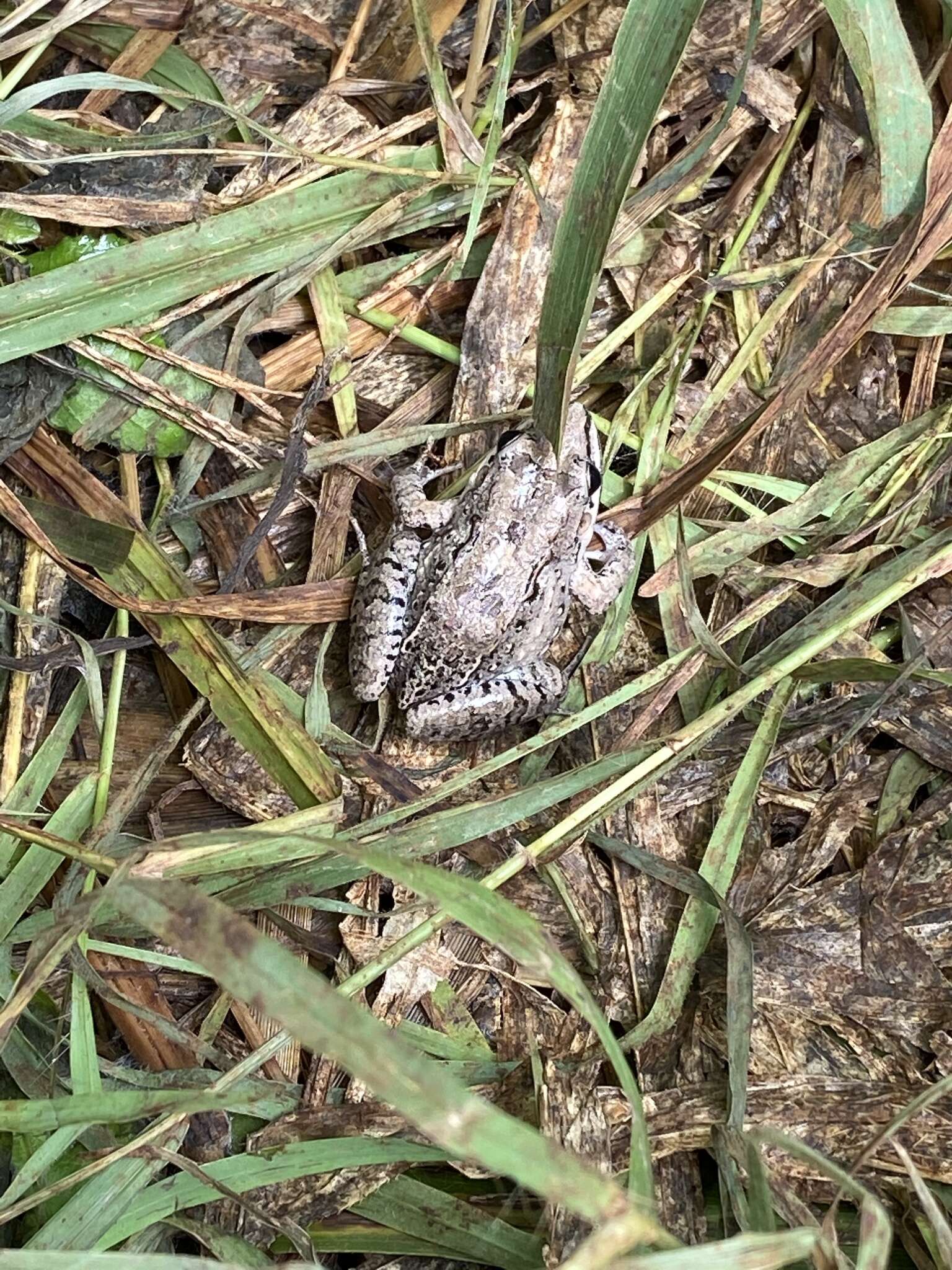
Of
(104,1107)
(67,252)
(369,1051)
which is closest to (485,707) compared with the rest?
(104,1107)

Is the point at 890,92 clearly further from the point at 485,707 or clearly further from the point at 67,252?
the point at 67,252

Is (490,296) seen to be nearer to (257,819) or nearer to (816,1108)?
(257,819)

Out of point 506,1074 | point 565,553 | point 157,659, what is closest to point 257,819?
point 157,659

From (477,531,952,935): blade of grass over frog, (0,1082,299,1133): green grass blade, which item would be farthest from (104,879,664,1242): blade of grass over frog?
(477,531,952,935): blade of grass over frog

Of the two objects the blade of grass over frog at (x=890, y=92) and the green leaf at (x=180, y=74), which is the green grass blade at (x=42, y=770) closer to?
the green leaf at (x=180, y=74)

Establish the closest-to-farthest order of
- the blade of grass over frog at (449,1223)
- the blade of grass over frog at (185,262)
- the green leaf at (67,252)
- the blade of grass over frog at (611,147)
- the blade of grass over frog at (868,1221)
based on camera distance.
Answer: the blade of grass over frog at (868,1221) < the blade of grass over frog at (611,147) < the blade of grass over frog at (449,1223) < the blade of grass over frog at (185,262) < the green leaf at (67,252)

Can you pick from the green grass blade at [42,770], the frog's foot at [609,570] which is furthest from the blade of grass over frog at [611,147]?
the green grass blade at [42,770]
